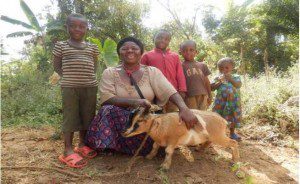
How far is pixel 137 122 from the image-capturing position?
3.08 metres

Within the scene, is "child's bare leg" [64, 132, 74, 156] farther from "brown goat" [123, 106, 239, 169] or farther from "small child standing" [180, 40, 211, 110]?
"small child standing" [180, 40, 211, 110]

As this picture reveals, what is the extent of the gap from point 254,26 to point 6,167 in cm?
1974

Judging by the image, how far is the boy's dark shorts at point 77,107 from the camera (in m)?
3.45

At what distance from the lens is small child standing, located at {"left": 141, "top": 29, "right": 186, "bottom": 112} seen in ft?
13.4

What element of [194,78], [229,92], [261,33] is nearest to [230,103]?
[229,92]

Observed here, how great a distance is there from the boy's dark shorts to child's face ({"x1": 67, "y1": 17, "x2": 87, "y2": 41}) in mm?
647

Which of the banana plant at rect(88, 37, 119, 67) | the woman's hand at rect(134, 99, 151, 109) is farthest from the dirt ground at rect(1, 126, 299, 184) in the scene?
the banana plant at rect(88, 37, 119, 67)

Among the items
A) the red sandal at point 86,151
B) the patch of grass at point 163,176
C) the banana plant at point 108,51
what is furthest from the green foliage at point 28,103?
the patch of grass at point 163,176

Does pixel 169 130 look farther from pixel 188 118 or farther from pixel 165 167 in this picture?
pixel 165 167

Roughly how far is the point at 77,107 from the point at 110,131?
55 cm

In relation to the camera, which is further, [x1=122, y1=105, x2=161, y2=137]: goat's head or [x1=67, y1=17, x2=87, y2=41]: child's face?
[x1=67, y1=17, x2=87, y2=41]: child's face

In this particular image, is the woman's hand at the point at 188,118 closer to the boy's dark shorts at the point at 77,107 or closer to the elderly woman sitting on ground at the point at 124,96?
the elderly woman sitting on ground at the point at 124,96

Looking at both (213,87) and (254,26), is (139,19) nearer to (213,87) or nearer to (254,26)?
(213,87)

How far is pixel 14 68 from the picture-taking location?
13773 mm
